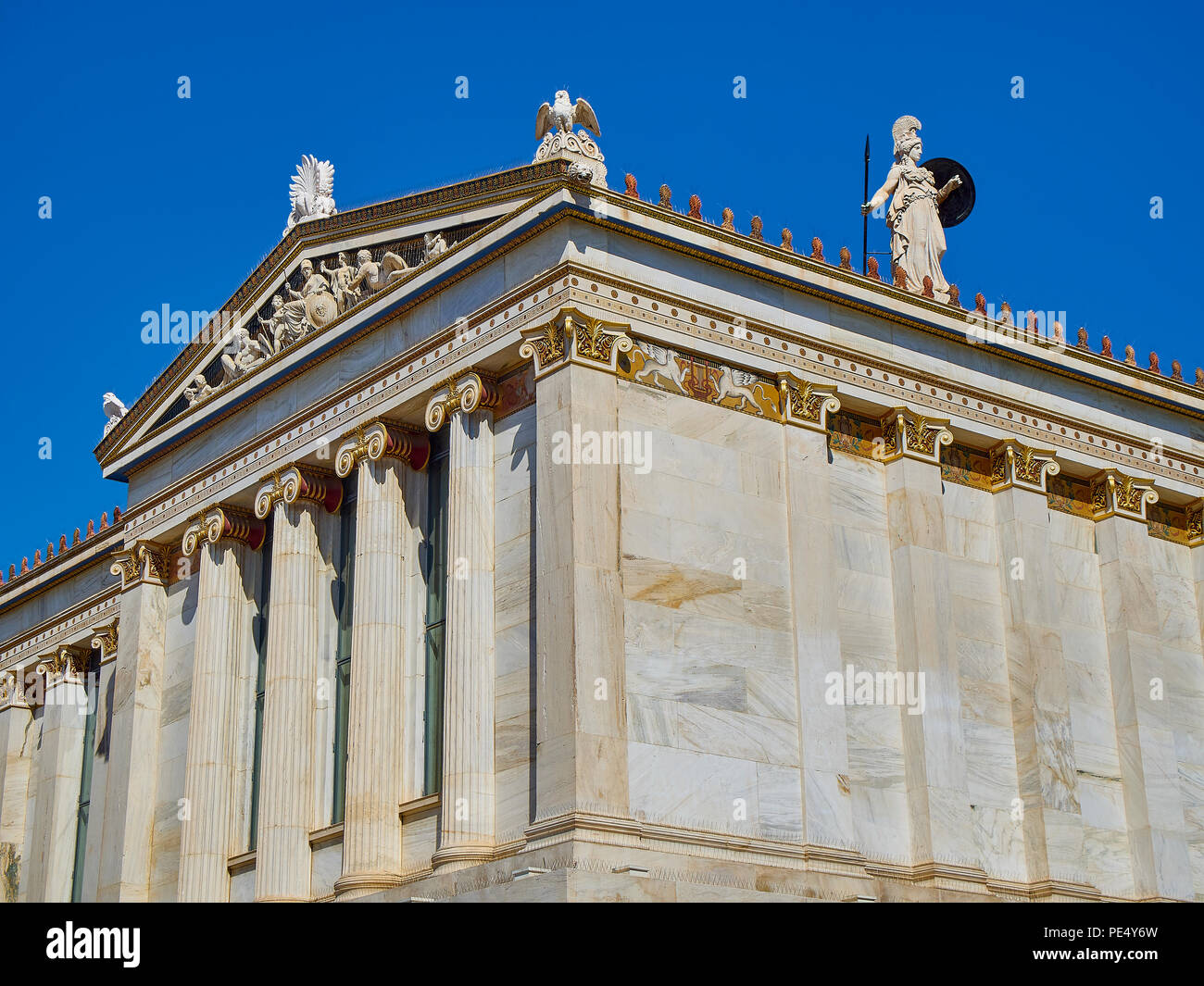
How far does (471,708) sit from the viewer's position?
31.2 metres

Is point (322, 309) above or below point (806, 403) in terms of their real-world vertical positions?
above

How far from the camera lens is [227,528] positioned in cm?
3897

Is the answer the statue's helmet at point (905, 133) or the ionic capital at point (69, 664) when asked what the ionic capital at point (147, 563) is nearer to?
the ionic capital at point (69, 664)

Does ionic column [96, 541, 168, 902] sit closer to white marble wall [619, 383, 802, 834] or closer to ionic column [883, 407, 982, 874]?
white marble wall [619, 383, 802, 834]

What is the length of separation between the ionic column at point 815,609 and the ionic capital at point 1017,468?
4740mm

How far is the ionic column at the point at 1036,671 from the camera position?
34906mm

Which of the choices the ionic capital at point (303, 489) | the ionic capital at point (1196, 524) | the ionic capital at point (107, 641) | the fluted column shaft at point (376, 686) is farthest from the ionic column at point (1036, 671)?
the ionic capital at point (107, 641)

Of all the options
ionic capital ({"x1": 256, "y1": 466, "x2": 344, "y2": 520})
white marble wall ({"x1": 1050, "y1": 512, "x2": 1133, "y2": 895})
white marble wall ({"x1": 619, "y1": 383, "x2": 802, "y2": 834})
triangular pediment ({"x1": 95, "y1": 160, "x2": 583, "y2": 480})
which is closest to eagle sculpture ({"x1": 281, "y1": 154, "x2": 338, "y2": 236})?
triangular pediment ({"x1": 95, "y1": 160, "x2": 583, "y2": 480})

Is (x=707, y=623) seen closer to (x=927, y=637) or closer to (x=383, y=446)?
(x=927, y=637)

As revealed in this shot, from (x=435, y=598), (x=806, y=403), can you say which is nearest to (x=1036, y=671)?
(x=806, y=403)

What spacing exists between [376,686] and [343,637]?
3131 millimetres
